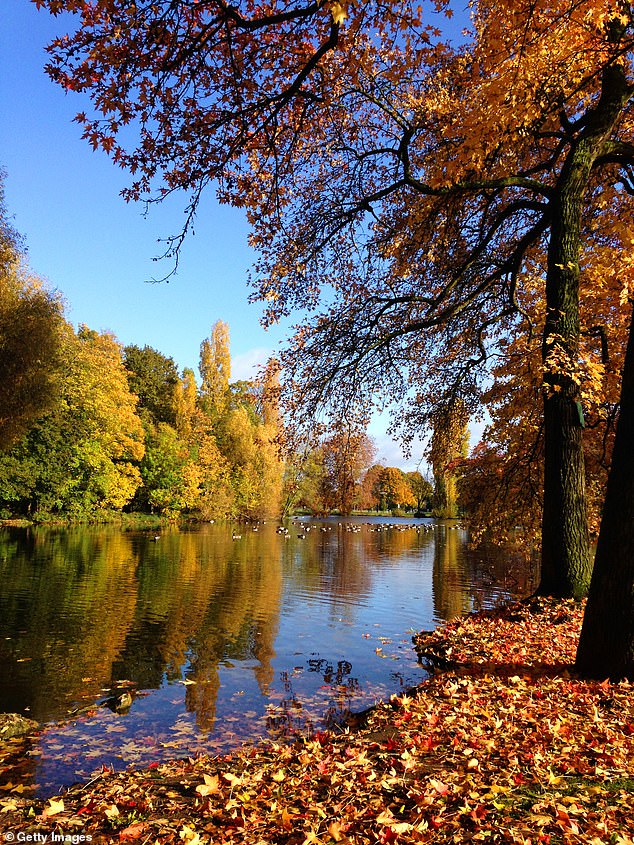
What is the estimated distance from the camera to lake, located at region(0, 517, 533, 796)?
652cm

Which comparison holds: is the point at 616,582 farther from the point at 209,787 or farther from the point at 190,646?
the point at 190,646

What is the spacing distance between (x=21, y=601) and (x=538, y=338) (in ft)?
44.8

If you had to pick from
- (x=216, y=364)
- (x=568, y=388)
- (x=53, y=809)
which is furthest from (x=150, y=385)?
(x=53, y=809)

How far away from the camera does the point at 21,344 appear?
83.7ft

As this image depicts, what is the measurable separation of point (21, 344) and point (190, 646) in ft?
67.9

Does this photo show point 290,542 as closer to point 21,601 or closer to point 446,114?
point 21,601

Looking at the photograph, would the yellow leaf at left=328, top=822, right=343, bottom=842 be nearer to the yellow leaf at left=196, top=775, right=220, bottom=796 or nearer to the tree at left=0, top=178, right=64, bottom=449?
the yellow leaf at left=196, top=775, right=220, bottom=796

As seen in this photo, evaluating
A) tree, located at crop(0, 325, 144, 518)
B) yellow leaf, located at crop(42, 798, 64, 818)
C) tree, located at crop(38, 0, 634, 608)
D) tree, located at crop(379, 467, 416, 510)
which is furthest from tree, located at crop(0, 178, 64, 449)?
tree, located at crop(379, 467, 416, 510)

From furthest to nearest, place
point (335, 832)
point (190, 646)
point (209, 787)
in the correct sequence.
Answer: point (190, 646)
point (209, 787)
point (335, 832)

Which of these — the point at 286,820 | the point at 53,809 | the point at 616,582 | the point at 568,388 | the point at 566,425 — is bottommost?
the point at 53,809

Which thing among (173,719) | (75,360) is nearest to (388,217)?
(173,719)

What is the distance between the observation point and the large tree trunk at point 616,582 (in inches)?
200

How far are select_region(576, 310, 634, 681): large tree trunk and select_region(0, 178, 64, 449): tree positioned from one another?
26.7 metres

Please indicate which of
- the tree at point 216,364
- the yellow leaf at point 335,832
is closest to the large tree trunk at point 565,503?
the yellow leaf at point 335,832
